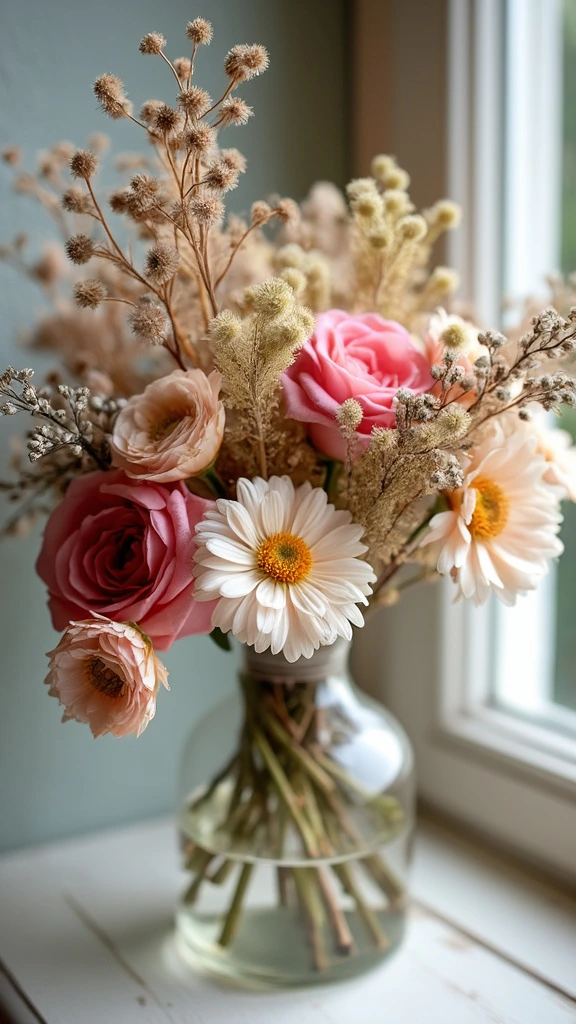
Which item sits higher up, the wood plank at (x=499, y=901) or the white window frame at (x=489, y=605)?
the white window frame at (x=489, y=605)

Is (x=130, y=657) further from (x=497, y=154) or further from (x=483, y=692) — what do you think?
(x=497, y=154)

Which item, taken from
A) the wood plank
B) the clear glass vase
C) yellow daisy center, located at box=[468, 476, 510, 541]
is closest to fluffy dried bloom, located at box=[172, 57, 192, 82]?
yellow daisy center, located at box=[468, 476, 510, 541]

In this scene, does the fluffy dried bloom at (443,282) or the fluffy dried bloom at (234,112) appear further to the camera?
the fluffy dried bloom at (443,282)

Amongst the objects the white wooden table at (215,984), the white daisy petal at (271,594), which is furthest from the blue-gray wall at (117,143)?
the white daisy petal at (271,594)

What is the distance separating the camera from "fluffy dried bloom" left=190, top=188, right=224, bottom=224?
0.58 m

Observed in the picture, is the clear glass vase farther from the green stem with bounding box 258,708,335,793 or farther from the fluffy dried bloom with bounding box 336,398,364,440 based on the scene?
the fluffy dried bloom with bounding box 336,398,364,440

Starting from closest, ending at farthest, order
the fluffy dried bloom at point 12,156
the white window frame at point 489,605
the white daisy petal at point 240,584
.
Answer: the white daisy petal at point 240,584, the fluffy dried bloom at point 12,156, the white window frame at point 489,605

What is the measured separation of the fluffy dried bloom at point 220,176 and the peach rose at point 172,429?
117 mm

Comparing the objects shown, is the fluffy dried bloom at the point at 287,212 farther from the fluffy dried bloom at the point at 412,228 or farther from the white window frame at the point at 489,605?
the white window frame at the point at 489,605

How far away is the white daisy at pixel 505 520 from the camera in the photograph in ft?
2.01

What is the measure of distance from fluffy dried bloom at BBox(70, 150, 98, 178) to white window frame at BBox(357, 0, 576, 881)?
1.48 ft

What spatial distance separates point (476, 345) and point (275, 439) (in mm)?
156

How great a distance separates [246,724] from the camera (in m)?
0.78

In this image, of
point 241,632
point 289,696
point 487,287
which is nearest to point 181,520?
point 241,632
